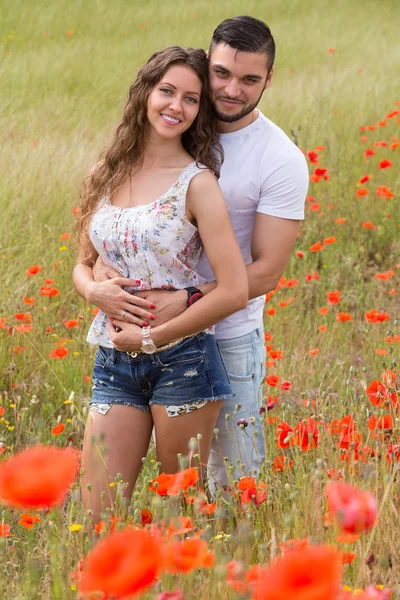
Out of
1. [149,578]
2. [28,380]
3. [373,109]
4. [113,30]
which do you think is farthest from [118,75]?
[149,578]

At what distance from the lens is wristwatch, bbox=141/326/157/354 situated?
7.93ft

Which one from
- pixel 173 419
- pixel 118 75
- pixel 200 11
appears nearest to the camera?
pixel 173 419

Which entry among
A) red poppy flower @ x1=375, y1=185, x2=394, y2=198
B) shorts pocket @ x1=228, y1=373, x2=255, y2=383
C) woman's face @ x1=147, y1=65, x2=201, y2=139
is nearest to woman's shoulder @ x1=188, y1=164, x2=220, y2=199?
woman's face @ x1=147, y1=65, x2=201, y2=139

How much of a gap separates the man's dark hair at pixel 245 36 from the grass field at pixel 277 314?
105 cm

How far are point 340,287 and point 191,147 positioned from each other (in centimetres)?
244

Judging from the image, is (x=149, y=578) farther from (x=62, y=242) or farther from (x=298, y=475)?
(x=62, y=242)

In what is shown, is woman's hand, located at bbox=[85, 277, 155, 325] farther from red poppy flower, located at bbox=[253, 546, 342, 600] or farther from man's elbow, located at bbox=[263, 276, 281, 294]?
red poppy flower, located at bbox=[253, 546, 342, 600]

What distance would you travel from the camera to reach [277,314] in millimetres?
4270

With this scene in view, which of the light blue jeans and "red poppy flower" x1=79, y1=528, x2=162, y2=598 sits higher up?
"red poppy flower" x1=79, y1=528, x2=162, y2=598

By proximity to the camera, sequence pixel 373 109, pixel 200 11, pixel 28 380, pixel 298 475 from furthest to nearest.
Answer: pixel 200 11 → pixel 373 109 → pixel 28 380 → pixel 298 475

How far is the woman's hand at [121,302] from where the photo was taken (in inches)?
96.6

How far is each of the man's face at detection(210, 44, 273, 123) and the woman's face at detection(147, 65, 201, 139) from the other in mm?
81

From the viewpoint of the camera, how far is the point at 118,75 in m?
9.94

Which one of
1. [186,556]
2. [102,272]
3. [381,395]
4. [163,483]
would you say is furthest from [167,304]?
[186,556]
